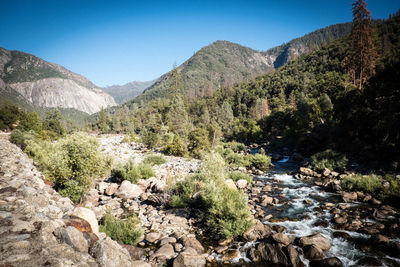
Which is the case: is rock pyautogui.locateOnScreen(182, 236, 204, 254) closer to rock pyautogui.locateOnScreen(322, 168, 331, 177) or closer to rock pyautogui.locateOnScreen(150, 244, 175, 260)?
rock pyautogui.locateOnScreen(150, 244, 175, 260)

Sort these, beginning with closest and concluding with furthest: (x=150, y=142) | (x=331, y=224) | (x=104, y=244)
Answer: (x=104, y=244)
(x=331, y=224)
(x=150, y=142)

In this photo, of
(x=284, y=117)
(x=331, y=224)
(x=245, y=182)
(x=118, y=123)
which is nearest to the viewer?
(x=331, y=224)

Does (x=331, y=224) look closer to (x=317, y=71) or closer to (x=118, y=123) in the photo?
(x=317, y=71)

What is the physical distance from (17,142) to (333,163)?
5307cm

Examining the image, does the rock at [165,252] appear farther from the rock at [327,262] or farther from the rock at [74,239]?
the rock at [327,262]

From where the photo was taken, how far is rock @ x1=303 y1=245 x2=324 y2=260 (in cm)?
813

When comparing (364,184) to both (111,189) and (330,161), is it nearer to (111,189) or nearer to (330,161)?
(330,161)

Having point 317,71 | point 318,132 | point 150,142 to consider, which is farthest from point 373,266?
point 317,71

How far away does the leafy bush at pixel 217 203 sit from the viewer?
1012 cm

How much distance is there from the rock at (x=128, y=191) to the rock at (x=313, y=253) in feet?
44.6

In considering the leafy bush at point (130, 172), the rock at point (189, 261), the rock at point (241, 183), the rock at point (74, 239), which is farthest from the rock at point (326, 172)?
the rock at point (74, 239)

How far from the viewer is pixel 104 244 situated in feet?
20.0

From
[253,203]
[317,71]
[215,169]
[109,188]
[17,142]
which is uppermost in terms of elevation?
[317,71]

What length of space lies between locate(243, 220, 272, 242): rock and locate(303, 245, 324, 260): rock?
207 cm
